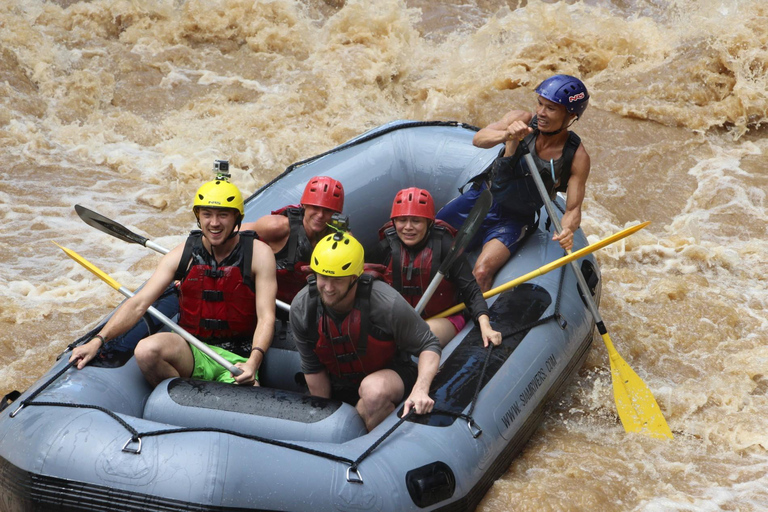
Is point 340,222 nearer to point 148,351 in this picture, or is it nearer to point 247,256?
point 247,256

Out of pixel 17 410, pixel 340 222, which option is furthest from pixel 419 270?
pixel 17 410

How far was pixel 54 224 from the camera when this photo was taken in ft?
21.1

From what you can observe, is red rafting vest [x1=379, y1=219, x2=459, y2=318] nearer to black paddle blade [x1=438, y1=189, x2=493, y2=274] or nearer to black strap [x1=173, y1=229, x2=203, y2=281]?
black paddle blade [x1=438, y1=189, x2=493, y2=274]

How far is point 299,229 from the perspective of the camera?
3799 mm

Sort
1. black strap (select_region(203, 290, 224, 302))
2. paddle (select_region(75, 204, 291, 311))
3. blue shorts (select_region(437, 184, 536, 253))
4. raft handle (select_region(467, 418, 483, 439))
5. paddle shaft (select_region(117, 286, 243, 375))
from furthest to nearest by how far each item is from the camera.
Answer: blue shorts (select_region(437, 184, 536, 253)) < paddle (select_region(75, 204, 291, 311)) < black strap (select_region(203, 290, 224, 302)) < paddle shaft (select_region(117, 286, 243, 375)) < raft handle (select_region(467, 418, 483, 439))

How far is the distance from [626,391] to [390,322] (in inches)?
64.8

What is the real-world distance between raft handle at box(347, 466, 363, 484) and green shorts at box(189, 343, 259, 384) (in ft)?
2.57

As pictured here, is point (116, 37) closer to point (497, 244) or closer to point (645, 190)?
point (645, 190)

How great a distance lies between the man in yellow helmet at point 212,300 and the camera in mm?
3312

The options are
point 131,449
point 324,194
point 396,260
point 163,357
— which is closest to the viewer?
point 131,449

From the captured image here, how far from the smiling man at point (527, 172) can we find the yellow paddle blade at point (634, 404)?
0.68 m

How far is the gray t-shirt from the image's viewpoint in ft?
10.0

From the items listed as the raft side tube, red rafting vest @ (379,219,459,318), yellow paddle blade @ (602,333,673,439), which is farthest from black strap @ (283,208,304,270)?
yellow paddle blade @ (602,333,673,439)

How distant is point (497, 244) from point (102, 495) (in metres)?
2.24
